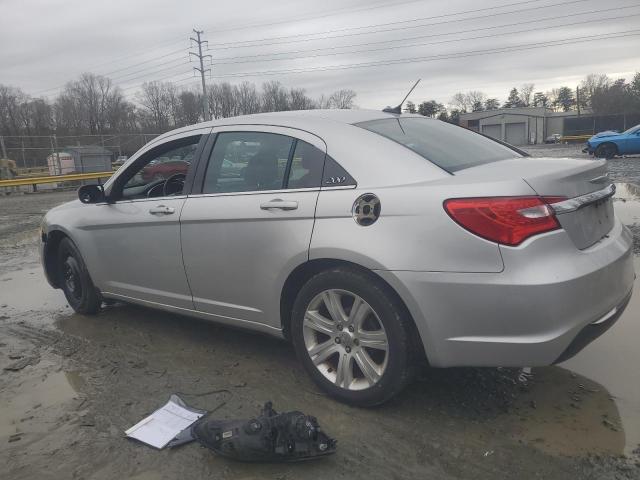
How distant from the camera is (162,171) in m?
4.91

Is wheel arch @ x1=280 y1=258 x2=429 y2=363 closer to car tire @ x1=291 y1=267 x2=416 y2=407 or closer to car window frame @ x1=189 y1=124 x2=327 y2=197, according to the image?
car tire @ x1=291 y1=267 x2=416 y2=407

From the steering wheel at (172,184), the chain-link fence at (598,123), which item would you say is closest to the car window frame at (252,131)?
the steering wheel at (172,184)

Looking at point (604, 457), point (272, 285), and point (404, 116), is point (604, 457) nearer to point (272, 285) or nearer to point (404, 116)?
point (272, 285)

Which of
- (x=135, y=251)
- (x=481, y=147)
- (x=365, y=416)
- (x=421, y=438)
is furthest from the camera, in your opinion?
(x=135, y=251)

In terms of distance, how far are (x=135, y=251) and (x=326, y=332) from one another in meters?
1.91

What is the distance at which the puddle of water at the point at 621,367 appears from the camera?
2820 millimetres

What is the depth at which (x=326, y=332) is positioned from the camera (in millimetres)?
3053

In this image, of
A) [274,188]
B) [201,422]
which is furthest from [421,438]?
[274,188]

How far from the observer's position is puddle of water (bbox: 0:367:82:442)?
122 inches

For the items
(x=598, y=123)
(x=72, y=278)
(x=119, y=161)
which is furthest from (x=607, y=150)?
(x=598, y=123)

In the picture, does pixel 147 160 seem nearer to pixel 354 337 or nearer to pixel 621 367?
pixel 354 337

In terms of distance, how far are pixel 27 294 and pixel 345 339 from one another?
466 centimetres

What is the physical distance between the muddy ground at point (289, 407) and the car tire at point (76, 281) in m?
0.37

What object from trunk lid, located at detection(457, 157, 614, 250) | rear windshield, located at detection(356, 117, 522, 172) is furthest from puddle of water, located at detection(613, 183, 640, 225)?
trunk lid, located at detection(457, 157, 614, 250)
